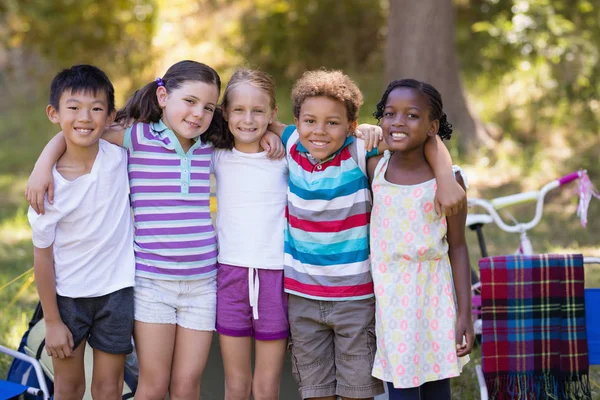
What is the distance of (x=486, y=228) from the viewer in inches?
259

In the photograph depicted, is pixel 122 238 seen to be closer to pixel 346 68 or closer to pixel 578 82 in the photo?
pixel 578 82

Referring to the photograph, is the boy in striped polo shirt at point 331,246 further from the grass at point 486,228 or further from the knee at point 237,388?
the grass at point 486,228

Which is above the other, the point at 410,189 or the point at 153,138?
the point at 153,138

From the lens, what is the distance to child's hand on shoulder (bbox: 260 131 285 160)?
2.85 m

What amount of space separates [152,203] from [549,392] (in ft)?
5.26

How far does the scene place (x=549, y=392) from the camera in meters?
2.87

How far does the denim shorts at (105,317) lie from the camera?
9.04ft

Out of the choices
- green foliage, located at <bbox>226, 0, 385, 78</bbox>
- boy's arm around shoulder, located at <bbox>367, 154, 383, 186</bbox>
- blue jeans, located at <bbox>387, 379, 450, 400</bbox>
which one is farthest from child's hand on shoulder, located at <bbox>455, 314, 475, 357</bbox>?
green foliage, located at <bbox>226, 0, 385, 78</bbox>

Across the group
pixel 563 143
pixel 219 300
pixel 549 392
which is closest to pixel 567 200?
pixel 563 143

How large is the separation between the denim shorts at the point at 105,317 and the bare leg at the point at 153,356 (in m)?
0.05

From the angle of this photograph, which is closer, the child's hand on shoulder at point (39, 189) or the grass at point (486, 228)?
the child's hand on shoulder at point (39, 189)

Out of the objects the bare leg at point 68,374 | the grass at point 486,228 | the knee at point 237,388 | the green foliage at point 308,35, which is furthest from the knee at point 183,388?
the green foliage at point 308,35

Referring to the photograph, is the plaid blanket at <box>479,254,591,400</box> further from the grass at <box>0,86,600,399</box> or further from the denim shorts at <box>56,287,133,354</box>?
the denim shorts at <box>56,287,133,354</box>

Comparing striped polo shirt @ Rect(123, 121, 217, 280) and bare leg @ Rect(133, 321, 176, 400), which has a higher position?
striped polo shirt @ Rect(123, 121, 217, 280)
